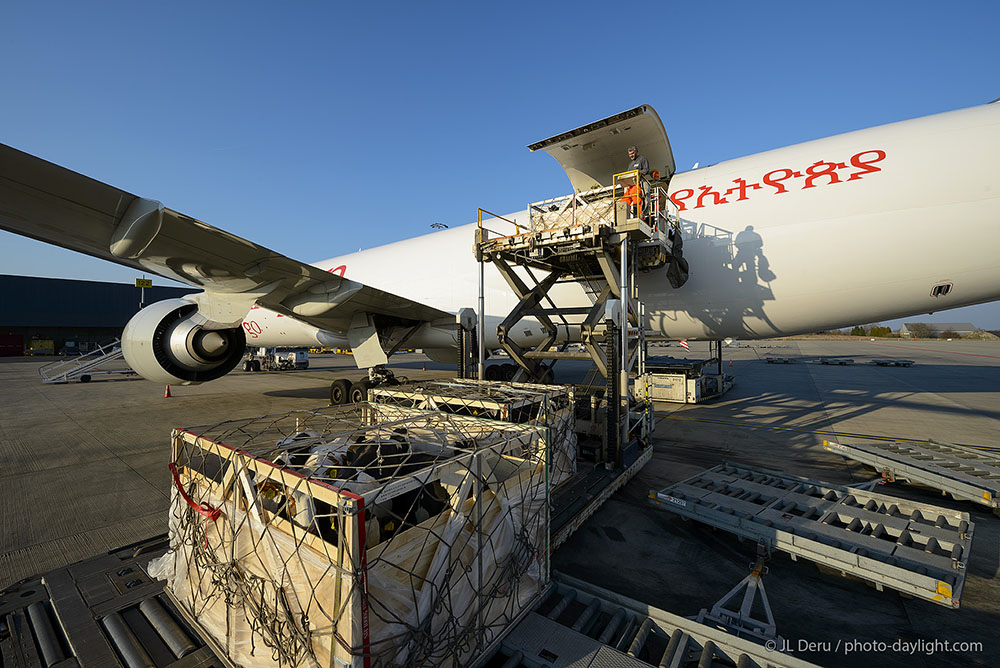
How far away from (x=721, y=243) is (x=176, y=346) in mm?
13931

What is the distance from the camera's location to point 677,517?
5.66m

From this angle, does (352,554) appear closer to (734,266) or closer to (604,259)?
(604,259)

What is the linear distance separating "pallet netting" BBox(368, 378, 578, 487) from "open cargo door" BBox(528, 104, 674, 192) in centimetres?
640

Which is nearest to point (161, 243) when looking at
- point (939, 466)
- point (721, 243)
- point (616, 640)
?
point (616, 640)

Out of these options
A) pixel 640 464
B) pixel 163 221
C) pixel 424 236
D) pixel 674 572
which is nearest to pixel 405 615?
pixel 674 572

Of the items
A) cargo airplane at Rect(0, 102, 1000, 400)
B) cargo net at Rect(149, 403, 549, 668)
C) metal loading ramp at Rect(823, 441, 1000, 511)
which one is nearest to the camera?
cargo net at Rect(149, 403, 549, 668)

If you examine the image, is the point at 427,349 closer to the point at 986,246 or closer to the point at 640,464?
the point at 640,464

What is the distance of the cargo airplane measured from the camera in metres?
6.57

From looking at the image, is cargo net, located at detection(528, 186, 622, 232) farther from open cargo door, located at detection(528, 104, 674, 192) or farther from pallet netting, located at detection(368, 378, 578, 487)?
pallet netting, located at detection(368, 378, 578, 487)

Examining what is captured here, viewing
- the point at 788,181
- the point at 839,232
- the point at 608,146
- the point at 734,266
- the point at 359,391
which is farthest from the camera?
the point at 359,391

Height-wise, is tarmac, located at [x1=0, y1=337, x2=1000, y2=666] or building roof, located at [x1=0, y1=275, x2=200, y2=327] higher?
building roof, located at [x1=0, y1=275, x2=200, y2=327]

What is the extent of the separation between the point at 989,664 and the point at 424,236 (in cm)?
1542

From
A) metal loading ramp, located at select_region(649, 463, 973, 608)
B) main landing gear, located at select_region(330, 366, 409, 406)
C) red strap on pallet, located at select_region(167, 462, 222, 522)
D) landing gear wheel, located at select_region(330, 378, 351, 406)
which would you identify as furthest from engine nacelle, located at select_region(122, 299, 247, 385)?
metal loading ramp, located at select_region(649, 463, 973, 608)

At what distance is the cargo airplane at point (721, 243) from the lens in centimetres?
657
